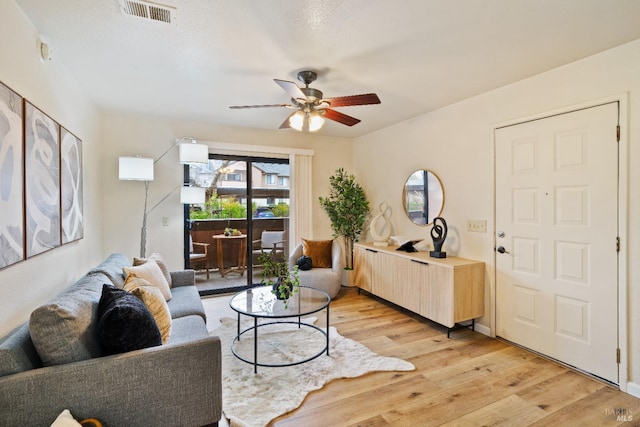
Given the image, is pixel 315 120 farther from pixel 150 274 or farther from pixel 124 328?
pixel 124 328

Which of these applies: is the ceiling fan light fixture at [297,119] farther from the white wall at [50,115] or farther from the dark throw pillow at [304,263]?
the dark throw pillow at [304,263]

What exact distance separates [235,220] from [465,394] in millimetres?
3637

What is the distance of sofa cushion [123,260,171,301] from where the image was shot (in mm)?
2496

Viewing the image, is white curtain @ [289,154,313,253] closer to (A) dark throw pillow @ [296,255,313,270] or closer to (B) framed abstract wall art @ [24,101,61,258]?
(A) dark throw pillow @ [296,255,313,270]

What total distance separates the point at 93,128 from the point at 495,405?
15.0 ft

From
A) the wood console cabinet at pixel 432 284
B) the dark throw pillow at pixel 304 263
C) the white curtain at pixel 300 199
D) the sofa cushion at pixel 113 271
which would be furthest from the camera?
the white curtain at pixel 300 199

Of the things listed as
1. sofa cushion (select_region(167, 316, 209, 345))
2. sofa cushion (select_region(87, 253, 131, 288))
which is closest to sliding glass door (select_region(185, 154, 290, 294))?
sofa cushion (select_region(87, 253, 131, 288))

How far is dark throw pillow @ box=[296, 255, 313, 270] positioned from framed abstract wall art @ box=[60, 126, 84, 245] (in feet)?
8.19

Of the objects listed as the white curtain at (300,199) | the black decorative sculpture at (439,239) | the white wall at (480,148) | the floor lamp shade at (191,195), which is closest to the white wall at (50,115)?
the floor lamp shade at (191,195)

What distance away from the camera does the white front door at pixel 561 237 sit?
236 cm

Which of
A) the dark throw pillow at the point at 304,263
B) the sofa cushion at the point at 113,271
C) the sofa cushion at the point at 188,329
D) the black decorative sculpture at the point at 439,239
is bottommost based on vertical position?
the sofa cushion at the point at 188,329

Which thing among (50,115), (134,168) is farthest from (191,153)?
(50,115)

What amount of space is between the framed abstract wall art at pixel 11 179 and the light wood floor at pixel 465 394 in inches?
70.6

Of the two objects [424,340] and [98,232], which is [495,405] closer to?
[424,340]
